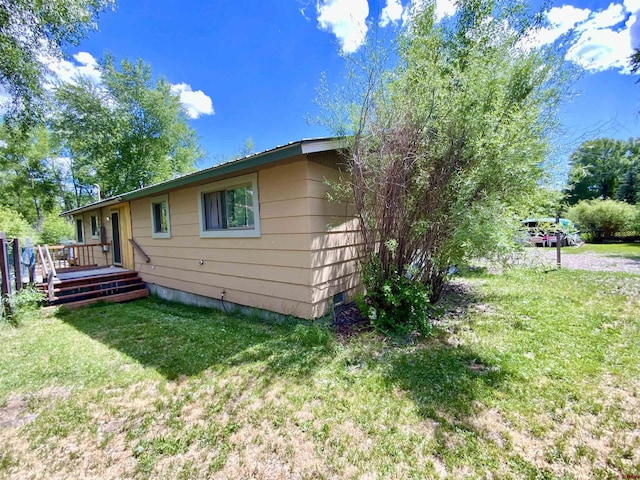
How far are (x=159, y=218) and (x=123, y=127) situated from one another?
13.7m

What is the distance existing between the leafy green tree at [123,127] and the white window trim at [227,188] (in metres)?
14.9

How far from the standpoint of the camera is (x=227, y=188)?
16.9 ft

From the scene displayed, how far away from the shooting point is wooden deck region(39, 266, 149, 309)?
629 centimetres

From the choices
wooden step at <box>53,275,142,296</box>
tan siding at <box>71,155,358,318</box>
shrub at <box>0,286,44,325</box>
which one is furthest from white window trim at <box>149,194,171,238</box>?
shrub at <box>0,286,44,325</box>

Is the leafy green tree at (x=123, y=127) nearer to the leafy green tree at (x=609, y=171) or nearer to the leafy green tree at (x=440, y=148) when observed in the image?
the leafy green tree at (x=440, y=148)

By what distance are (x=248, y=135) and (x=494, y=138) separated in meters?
20.3

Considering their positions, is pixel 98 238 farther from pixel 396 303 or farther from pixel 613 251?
pixel 613 251

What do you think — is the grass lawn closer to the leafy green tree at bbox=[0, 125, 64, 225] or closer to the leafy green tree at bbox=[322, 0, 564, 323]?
the leafy green tree at bbox=[322, 0, 564, 323]

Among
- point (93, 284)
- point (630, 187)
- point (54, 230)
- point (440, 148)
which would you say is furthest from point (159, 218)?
point (630, 187)

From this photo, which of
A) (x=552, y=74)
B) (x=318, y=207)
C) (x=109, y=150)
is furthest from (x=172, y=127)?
(x=552, y=74)

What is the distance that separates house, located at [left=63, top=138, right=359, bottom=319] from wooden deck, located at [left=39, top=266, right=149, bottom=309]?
3.54 feet

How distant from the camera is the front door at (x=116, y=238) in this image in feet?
29.7

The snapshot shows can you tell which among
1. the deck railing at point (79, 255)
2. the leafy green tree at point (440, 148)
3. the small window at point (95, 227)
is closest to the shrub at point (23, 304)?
the deck railing at point (79, 255)

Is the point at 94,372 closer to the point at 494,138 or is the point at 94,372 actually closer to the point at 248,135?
the point at 494,138
